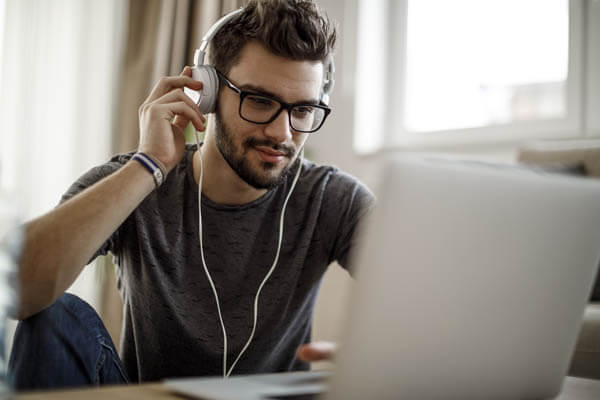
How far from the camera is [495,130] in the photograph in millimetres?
2855

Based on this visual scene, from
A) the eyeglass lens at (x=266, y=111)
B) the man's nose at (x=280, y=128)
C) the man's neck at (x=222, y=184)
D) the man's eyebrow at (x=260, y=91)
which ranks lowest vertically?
the man's neck at (x=222, y=184)

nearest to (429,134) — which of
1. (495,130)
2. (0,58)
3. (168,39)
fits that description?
(495,130)

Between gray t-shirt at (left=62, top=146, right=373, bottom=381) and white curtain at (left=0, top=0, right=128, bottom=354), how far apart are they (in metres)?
2.06

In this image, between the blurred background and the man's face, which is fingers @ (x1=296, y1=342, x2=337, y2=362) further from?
the blurred background

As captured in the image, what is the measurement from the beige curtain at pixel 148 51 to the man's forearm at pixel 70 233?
7.22 ft

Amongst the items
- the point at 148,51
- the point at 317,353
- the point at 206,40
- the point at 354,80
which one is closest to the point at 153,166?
the point at 206,40

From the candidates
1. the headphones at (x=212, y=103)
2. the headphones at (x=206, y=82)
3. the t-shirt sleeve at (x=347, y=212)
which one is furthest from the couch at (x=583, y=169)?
the headphones at (x=206, y=82)

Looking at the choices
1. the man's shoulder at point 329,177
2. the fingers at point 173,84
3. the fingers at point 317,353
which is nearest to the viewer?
the fingers at point 317,353

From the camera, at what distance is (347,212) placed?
4.78 feet

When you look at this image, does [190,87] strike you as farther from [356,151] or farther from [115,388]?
[356,151]

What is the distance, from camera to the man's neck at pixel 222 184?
1447 millimetres

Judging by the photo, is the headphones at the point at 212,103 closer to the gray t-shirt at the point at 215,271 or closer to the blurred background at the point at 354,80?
the gray t-shirt at the point at 215,271

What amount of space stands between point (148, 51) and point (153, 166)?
2.44 m

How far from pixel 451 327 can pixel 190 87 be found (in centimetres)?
92
